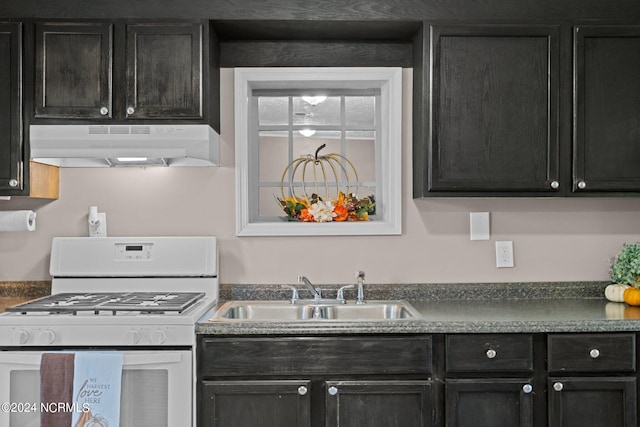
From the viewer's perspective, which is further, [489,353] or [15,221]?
[15,221]

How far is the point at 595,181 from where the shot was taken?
7.57 feet

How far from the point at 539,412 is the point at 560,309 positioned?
0.48 metres

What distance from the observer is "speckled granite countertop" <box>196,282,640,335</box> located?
2.01 meters

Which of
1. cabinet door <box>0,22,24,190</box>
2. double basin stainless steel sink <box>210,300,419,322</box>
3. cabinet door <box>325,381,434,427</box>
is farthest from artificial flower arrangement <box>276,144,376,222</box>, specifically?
cabinet door <box>0,22,24,190</box>

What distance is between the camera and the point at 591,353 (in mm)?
2012

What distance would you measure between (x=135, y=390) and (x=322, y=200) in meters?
1.26

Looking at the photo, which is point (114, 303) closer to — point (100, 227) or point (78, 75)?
point (100, 227)

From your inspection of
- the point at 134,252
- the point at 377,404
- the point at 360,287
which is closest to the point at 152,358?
the point at 134,252

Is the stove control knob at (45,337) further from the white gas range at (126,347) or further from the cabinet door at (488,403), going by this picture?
the cabinet door at (488,403)

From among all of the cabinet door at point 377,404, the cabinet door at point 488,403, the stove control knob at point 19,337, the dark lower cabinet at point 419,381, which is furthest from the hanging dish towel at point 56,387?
the cabinet door at point 488,403

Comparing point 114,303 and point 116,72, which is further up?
point 116,72

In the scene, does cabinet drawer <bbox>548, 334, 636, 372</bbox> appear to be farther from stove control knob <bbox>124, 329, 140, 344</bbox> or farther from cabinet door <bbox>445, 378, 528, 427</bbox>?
stove control knob <bbox>124, 329, 140, 344</bbox>

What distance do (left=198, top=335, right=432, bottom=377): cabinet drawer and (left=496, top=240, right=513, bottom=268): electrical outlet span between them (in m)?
0.81

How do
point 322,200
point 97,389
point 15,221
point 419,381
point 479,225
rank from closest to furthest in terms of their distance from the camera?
point 97,389 < point 419,381 < point 15,221 < point 479,225 < point 322,200
